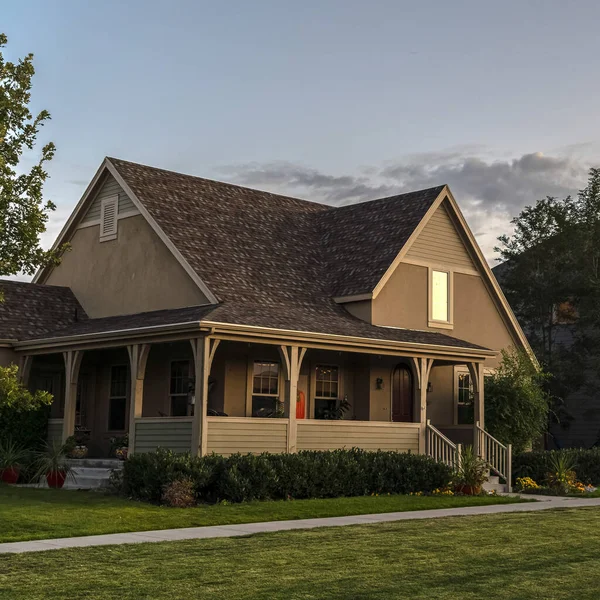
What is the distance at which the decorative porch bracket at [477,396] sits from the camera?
24.5 metres

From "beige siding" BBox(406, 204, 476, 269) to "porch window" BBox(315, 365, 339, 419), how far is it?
4.00 m

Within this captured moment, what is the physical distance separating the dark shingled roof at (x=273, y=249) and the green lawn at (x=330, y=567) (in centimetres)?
798

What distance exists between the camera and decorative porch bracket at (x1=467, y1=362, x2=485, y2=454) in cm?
2447

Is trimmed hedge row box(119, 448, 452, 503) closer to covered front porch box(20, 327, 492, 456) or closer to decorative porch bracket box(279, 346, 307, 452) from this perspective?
decorative porch bracket box(279, 346, 307, 452)

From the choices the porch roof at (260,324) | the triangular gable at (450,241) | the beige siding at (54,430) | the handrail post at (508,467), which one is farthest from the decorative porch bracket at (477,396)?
the beige siding at (54,430)

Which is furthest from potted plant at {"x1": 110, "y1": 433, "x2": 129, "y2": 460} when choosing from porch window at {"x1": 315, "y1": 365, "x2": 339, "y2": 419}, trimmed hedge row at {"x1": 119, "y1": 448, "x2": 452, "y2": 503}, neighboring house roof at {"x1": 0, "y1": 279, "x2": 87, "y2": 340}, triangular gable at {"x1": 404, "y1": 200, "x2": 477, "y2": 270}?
triangular gable at {"x1": 404, "y1": 200, "x2": 477, "y2": 270}

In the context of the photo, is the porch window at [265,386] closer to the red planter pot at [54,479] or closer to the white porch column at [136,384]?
the white porch column at [136,384]

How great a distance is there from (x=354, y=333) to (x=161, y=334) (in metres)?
4.57

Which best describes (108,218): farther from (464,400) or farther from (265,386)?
(464,400)

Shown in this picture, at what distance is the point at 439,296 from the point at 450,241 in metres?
1.69

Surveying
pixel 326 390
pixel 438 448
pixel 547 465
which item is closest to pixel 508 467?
pixel 547 465

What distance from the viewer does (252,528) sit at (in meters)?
14.6

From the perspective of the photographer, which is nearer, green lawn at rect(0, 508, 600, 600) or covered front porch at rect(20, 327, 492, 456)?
green lawn at rect(0, 508, 600, 600)

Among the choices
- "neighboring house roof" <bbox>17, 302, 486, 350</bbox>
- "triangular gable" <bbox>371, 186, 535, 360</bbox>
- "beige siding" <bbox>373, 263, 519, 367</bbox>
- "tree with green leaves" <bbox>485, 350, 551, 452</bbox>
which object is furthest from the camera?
"triangular gable" <bbox>371, 186, 535, 360</bbox>
